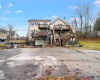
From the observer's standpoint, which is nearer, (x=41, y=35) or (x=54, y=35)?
(x=54, y=35)

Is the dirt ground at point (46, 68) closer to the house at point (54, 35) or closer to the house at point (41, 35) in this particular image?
the house at point (54, 35)

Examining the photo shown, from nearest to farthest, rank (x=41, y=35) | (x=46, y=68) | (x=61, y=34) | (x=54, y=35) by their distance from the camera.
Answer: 1. (x=46, y=68)
2. (x=54, y=35)
3. (x=41, y=35)
4. (x=61, y=34)

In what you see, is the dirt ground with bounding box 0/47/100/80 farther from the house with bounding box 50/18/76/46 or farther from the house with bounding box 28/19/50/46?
the house with bounding box 28/19/50/46

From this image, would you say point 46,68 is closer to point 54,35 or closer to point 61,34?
point 54,35

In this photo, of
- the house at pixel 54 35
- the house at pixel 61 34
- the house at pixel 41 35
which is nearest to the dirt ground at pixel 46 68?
the house at pixel 61 34

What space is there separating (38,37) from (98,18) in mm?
21295

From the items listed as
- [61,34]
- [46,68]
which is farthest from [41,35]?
[46,68]

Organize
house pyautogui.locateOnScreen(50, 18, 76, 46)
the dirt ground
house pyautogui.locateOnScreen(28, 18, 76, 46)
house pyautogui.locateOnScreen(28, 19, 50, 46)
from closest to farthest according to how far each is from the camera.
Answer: the dirt ground → house pyautogui.locateOnScreen(50, 18, 76, 46) → house pyautogui.locateOnScreen(28, 18, 76, 46) → house pyautogui.locateOnScreen(28, 19, 50, 46)

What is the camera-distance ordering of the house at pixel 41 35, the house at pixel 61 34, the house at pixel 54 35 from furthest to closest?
the house at pixel 41 35, the house at pixel 54 35, the house at pixel 61 34

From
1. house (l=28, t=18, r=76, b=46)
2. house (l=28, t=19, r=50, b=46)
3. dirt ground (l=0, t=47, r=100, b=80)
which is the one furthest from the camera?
house (l=28, t=19, r=50, b=46)

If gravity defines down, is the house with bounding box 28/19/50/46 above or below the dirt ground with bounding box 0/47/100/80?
above

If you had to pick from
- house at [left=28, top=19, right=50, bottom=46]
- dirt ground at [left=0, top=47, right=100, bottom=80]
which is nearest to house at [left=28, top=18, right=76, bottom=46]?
house at [left=28, top=19, right=50, bottom=46]

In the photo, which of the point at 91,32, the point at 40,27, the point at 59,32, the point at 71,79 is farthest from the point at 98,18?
the point at 71,79

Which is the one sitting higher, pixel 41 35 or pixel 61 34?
pixel 61 34
